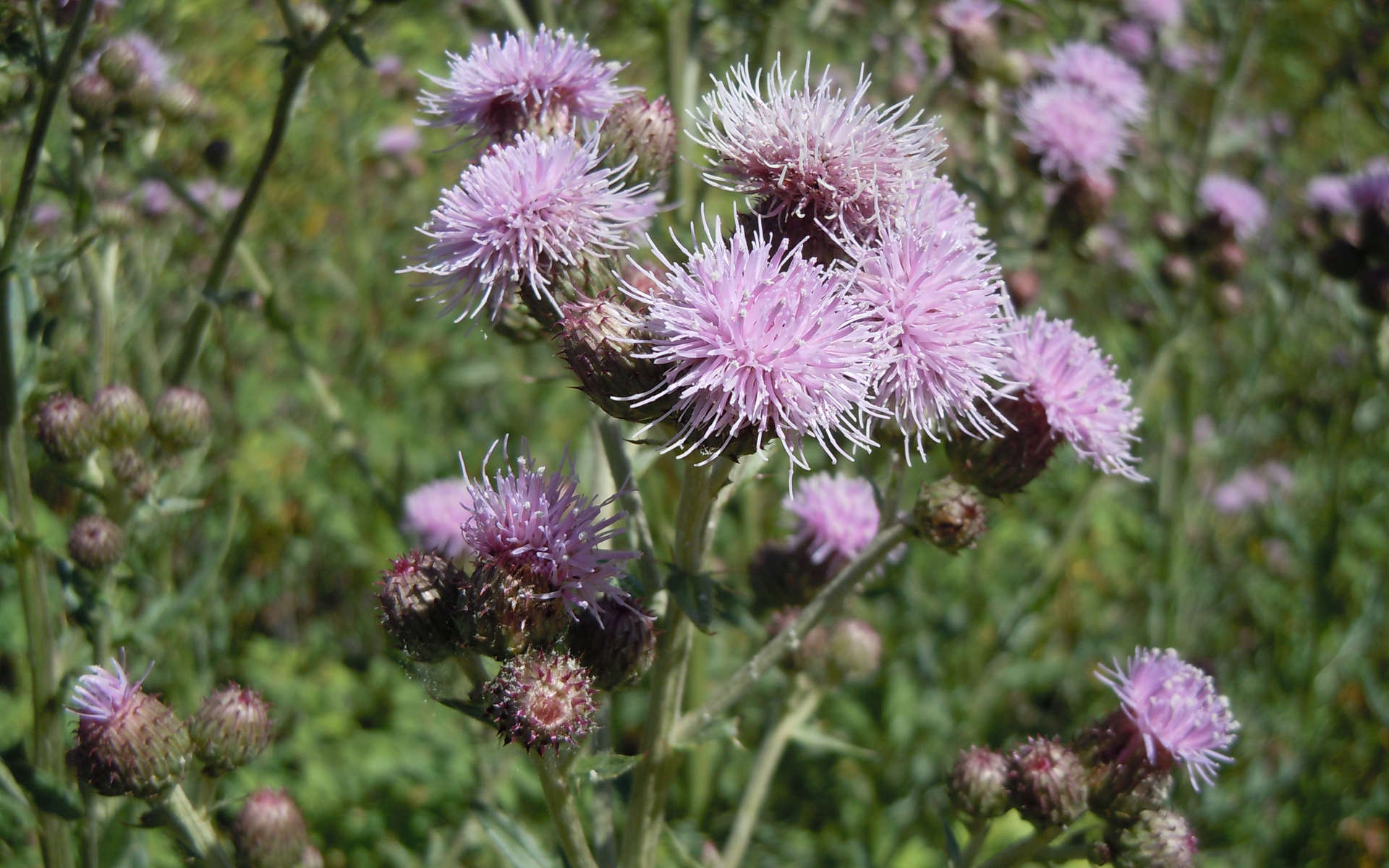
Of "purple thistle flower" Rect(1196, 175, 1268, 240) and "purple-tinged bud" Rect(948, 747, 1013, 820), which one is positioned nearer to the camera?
"purple-tinged bud" Rect(948, 747, 1013, 820)

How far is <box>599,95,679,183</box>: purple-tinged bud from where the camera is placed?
2.09 m

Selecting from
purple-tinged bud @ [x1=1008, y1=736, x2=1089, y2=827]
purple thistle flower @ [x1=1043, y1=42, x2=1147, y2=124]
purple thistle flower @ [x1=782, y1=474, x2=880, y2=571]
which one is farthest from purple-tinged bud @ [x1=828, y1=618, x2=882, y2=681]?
purple thistle flower @ [x1=1043, y1=42, x2=1147, y2=124]

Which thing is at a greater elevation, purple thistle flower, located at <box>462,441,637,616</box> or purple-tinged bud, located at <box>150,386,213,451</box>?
purple-tinged bud, located at <box>150,386,213,451</box>

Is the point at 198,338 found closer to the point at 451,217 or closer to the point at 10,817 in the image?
the point at 451,217

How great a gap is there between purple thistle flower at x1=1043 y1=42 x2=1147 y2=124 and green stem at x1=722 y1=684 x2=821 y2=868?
9.87ft

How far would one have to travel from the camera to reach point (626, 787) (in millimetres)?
2072

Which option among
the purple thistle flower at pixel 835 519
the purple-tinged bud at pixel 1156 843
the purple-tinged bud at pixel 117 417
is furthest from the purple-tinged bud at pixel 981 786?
the purple-tinged bud at pixel 117 417

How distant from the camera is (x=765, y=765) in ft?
8.38

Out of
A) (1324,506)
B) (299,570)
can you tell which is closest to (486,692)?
(299,570)

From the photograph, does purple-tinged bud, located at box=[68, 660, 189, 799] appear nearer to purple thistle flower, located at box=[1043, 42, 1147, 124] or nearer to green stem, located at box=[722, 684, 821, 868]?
green stem, located at box=[722, 684, 821, 868]

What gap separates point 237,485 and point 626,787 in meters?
3.21

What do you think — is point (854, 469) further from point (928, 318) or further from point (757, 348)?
point (757, 348)

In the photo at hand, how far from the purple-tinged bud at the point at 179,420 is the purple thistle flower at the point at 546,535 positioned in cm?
144

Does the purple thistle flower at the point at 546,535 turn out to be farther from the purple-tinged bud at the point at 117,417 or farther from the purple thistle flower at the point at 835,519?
the purple-tinged bud at the point at 117,417
